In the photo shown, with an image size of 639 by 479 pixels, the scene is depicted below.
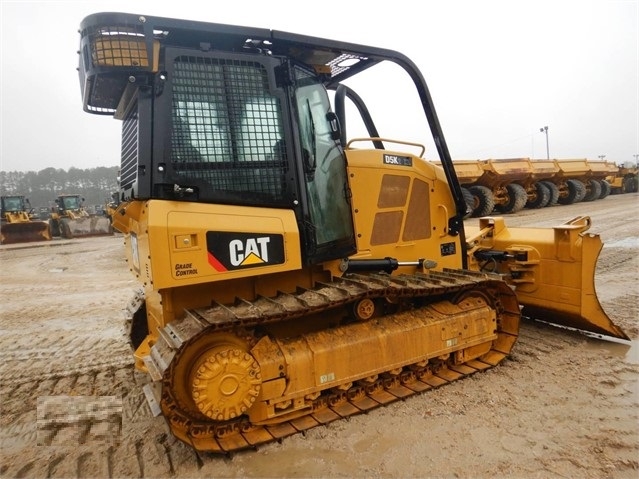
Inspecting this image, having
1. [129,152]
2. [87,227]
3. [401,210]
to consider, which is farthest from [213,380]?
[87,227]

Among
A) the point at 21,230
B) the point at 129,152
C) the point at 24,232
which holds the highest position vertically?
the point at 129,152

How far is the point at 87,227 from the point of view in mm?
25750

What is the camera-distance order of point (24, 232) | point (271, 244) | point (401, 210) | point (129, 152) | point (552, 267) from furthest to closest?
point (24, 232), point (552, 267), point (401, 210), point (129, 152), point (271, 244)

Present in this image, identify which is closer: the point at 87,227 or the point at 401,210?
the point at 401,210

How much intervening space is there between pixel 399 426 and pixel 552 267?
2708 mm

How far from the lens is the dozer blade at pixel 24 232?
2436 cm

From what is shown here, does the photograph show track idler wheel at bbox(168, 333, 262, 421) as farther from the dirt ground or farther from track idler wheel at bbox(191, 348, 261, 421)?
the dirt ground

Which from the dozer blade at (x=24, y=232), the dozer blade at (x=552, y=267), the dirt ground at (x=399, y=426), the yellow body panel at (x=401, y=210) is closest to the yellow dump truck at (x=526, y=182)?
the dozer blade at (x=552, y=267)

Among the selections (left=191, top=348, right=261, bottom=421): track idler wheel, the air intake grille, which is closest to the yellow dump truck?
the air intake grille

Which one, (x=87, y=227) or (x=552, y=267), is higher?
(x=87, y=227)

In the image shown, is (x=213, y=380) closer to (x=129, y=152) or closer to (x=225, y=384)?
(x=225, y=384)

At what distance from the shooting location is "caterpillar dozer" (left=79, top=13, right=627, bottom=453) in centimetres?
281

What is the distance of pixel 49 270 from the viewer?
12898 millimetres

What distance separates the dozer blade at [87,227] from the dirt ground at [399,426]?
22277 mm
